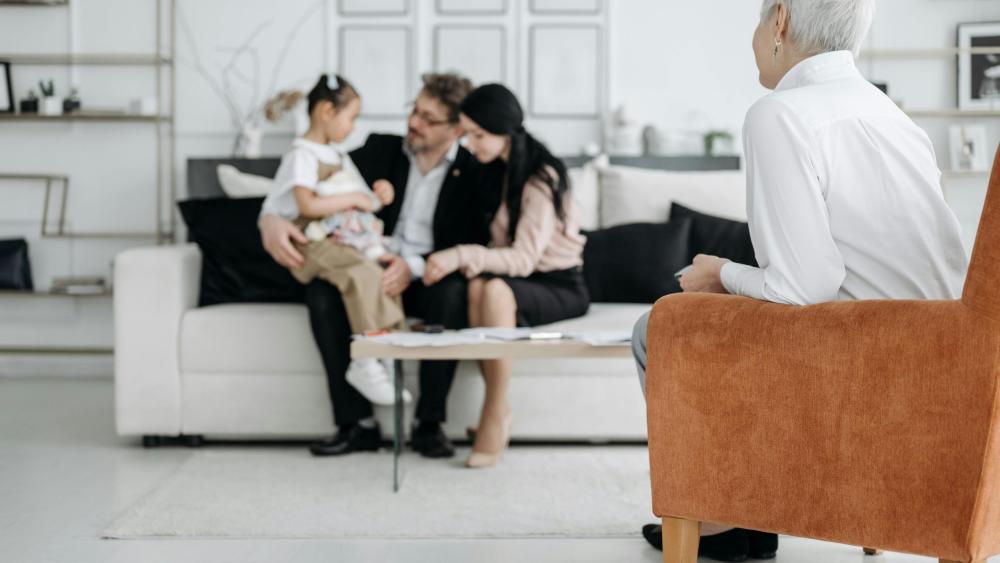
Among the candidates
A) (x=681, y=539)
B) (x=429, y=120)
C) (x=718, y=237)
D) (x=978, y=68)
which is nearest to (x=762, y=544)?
(x=681, y=539)

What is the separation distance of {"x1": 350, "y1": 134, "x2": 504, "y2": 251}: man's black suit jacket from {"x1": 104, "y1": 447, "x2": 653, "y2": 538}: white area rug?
2.31 feet

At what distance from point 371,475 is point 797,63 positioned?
5.44ft

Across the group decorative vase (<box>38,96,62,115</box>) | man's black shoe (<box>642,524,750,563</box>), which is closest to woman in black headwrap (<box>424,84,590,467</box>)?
man's black shoe (<box>642,524,750,563</box>)

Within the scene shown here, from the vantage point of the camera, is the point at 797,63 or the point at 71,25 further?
the point at 71,25

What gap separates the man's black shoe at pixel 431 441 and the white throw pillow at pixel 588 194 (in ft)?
3.53

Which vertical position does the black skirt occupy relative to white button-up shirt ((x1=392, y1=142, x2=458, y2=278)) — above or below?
below

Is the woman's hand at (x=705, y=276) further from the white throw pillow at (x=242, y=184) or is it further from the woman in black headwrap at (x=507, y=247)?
the white throw pillow at (x=242, y=184)

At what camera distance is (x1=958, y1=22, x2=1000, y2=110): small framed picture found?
4.75m

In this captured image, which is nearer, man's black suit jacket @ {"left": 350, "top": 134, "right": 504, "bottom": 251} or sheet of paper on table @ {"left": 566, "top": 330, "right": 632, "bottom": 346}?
sheet of paper on table @ {"left": 566, "top": 330, "right": 632, "bottom": 346}

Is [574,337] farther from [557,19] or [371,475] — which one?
[557,19]

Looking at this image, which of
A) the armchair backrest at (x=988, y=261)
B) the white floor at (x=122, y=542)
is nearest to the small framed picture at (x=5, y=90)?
the white floor at (x=122, y=542)

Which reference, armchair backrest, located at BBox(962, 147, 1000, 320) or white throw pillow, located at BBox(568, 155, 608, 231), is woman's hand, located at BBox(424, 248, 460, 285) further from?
armchair backrest, located at BBox(962, 147, 1000, 320)

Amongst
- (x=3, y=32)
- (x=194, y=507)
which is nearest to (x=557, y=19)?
(x=3, y=32)

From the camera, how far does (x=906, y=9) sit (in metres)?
4.79
